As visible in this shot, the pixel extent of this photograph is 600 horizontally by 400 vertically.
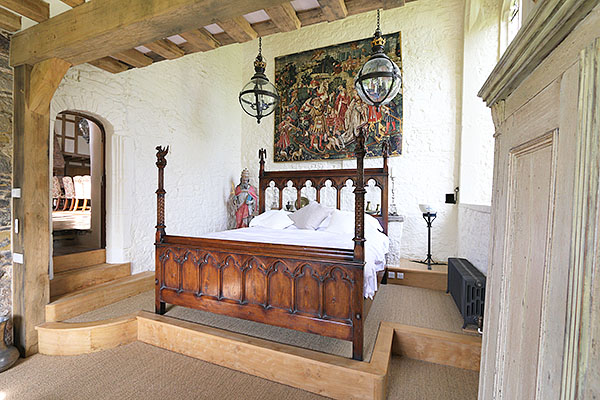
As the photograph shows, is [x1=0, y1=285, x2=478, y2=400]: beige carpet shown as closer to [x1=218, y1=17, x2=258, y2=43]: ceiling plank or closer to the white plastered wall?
the white plastered wall

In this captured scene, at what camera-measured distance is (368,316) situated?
9.30 feet

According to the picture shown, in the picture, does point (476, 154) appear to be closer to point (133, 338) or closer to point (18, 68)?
point (133, 338)

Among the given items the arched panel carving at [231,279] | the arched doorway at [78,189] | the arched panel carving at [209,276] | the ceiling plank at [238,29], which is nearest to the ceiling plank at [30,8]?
the arched doorway at [78,189]

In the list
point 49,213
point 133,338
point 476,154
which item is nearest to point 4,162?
point 49,213

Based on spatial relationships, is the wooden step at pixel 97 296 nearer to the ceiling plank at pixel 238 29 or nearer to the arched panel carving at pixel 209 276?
the arched panel carving at pixel 209 276

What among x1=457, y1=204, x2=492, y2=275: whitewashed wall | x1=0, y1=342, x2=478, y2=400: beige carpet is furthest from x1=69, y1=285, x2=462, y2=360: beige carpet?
x1=457, y1=204, x2=492, y2=275: whitewashed wall

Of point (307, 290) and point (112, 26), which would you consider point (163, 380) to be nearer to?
point (307, 290)

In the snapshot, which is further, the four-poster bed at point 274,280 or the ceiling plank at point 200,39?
the ceiling plank at point 200,39

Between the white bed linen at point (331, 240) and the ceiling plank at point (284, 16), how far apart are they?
5.89ft

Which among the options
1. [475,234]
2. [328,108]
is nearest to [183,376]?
[475,234]

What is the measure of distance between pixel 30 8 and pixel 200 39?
4.20 ft

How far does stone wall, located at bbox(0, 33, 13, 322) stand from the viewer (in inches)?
91.9

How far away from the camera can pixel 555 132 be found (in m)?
0.59

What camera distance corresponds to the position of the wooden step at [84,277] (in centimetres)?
288
